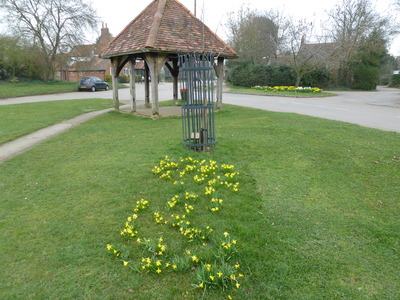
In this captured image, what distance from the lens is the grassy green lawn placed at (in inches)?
111

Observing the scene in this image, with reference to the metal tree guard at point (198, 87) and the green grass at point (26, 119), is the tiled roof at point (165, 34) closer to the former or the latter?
the green grass at point (26, 119)

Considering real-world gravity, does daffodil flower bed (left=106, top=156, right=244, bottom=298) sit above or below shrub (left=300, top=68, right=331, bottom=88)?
below

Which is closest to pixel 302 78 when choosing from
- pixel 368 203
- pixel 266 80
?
pixel 266 80

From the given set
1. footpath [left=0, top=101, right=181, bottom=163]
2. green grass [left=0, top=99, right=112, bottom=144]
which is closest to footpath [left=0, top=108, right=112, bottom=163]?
footpath [left=0, top=101, right=181, bottom=163]

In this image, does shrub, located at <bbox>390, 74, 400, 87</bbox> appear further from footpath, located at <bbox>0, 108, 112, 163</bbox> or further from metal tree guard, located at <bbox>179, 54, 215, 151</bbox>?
metal tree guard, located at <bbox>179, 54, 215, 151</bbox>

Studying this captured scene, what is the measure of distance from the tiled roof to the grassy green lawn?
5431 millimetres

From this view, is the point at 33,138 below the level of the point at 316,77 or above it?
below

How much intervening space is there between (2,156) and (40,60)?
30994 millimetres

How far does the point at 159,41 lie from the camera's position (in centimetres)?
1135

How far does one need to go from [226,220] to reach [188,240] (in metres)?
0.67

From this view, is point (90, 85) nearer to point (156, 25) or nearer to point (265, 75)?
point (265, 75)

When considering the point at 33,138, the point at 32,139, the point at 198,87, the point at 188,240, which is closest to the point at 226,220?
the point at 188,240

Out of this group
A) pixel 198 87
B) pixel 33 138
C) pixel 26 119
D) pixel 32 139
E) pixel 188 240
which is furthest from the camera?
pixel 26 119

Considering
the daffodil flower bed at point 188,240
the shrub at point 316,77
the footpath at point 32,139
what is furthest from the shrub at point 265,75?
the daffodil flower bed at point 188,240
